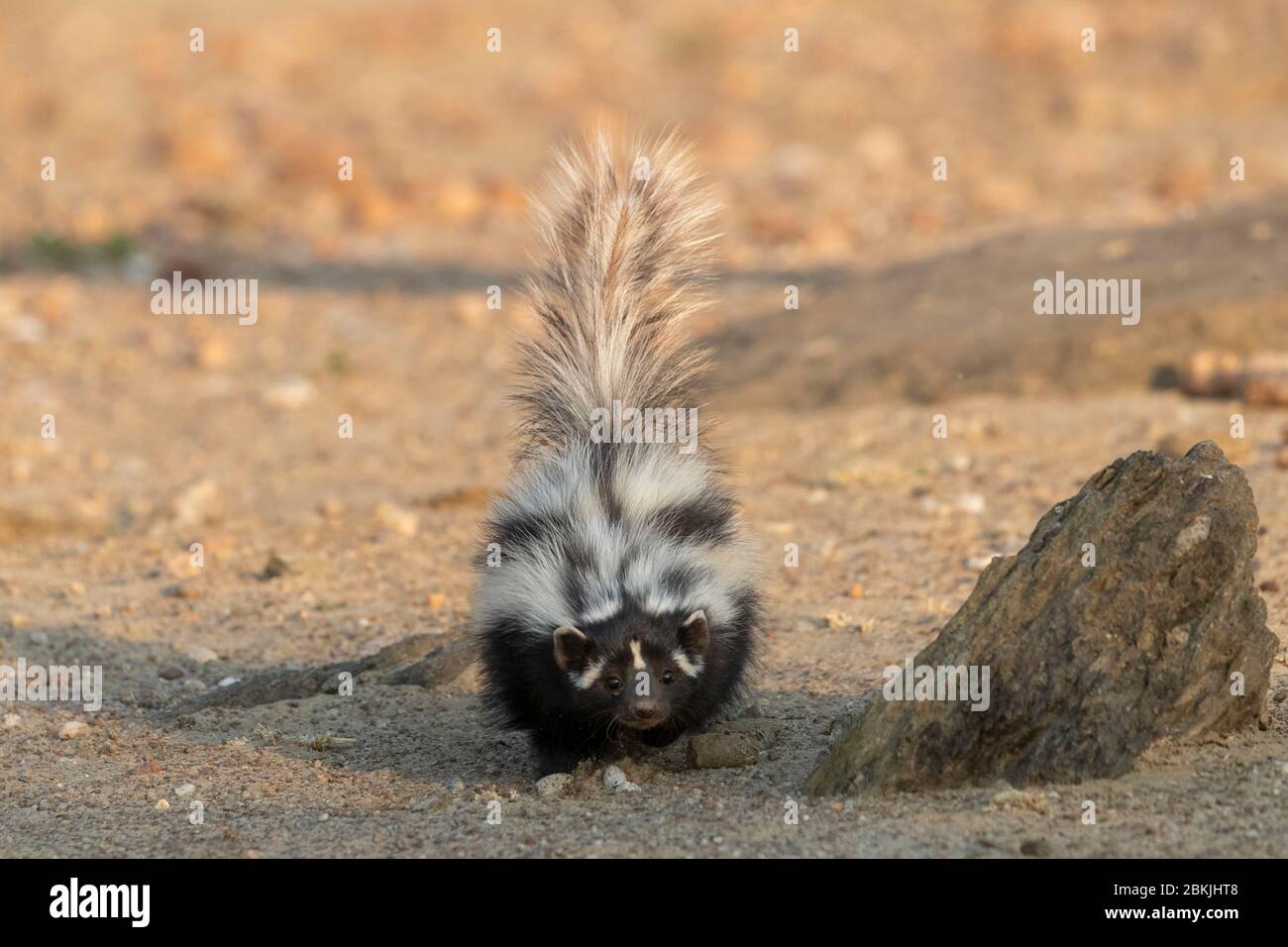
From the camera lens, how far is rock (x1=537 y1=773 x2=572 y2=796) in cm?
703

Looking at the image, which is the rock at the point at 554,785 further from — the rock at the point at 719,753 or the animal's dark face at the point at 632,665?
the rock at the point at 719,753

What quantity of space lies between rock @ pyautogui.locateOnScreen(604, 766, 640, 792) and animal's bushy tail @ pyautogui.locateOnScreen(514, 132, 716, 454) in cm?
162

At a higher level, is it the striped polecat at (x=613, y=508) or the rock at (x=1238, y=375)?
the rock at (x=1238, y=375)

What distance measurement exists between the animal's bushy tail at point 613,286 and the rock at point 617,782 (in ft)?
5.30

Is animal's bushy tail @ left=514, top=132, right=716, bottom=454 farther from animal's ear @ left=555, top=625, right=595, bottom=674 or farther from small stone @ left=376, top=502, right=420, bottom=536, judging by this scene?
small stone @ left=376, top=502, right=420, bottom=536

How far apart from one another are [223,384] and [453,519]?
505 centimetres

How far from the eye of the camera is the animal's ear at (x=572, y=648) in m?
6.91

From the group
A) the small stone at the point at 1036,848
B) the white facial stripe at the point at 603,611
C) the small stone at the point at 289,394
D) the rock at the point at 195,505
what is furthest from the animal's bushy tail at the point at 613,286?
the small stone at the point at 289,394

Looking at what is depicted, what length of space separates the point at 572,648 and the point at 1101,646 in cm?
212

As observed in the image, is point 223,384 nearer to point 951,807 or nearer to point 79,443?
point 79,443

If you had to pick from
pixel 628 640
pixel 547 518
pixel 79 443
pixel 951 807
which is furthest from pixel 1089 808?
pixel 79 443

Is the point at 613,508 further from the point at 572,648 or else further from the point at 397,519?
the point at 397,519

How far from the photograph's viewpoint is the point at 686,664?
279 inches

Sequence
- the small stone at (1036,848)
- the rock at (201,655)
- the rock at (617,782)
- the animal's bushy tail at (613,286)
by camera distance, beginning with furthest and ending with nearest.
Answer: the rock at (201,655), the animal's bushy tail at (613,286), the rock at (617,782), the small stone at (1036,848)
